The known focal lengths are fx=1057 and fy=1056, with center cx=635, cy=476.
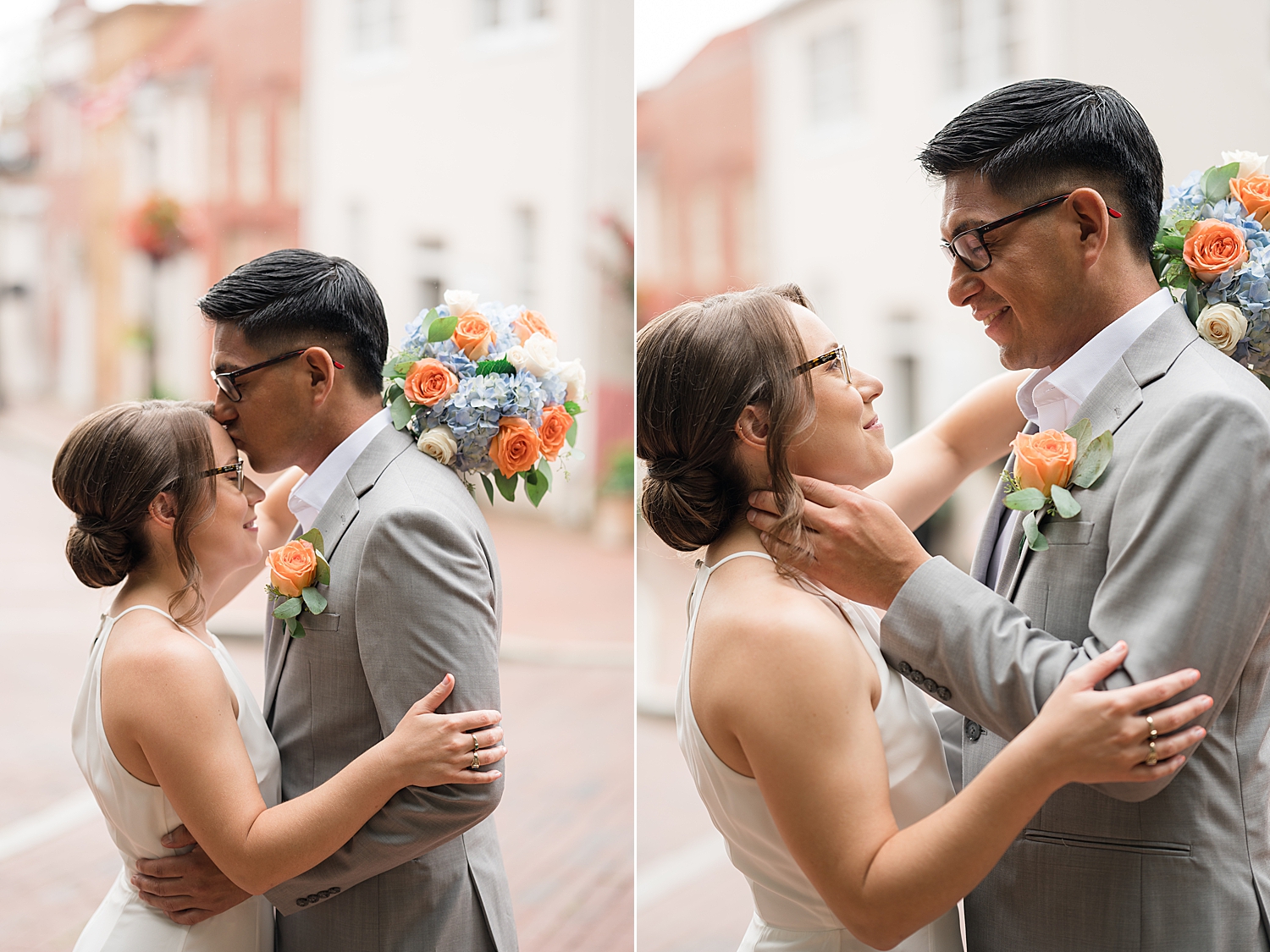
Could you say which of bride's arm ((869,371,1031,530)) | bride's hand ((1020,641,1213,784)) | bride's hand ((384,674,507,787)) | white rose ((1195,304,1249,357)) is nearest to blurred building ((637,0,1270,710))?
bride's arm ((869,371,1031,530))

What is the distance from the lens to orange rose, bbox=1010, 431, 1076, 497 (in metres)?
1.66

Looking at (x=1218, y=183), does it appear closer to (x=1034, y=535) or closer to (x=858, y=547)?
(x=1034, y=535)

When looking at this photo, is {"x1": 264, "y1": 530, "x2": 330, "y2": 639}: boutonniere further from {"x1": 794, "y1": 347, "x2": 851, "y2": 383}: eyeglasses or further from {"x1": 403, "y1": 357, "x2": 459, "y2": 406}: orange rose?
{"x1": 794, "y1": 347, "x2": 851, "y2": 383}: eyeglasses

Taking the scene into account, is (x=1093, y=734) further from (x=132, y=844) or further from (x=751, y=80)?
(x=751, y=80)

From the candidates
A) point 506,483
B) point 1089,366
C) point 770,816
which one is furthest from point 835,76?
point 770,816

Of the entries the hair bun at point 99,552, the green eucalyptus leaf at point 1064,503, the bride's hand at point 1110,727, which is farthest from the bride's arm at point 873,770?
the hair bun at point 99,552

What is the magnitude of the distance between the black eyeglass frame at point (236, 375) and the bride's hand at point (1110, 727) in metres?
1.51

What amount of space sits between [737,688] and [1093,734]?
1.56 ft

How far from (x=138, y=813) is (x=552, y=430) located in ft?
3.47

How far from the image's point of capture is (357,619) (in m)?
1.88

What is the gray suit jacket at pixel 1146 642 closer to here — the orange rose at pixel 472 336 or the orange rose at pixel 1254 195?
the orange rose at pixel 1254 195

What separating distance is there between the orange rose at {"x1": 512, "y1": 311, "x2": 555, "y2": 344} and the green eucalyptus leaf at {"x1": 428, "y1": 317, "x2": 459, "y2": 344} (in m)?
0.14

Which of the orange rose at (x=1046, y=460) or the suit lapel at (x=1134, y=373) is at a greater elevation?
the suit lapel at (x=1134, y=373)

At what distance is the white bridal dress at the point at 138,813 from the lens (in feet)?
6.22
